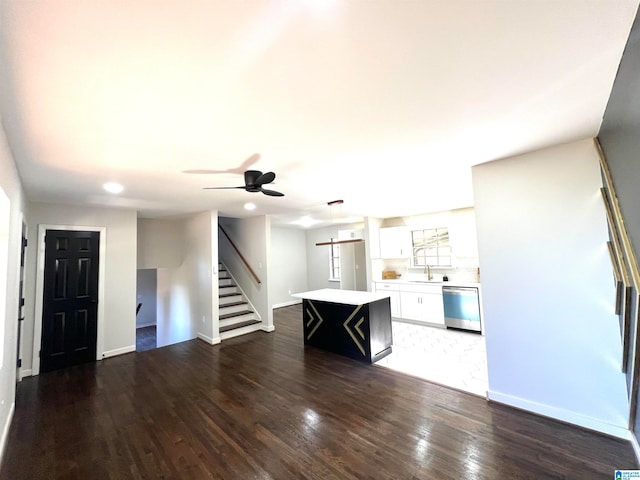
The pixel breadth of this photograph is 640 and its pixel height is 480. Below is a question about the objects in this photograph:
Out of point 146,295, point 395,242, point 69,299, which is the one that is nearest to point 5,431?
point 69,299

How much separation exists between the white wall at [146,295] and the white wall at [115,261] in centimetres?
489

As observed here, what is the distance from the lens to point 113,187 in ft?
11.0

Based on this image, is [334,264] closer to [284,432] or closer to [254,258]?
[254,258]

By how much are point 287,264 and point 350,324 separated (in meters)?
4.66

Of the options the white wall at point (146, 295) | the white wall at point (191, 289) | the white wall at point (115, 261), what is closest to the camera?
the white wall at point (115, 261)

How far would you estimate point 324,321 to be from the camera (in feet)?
14.6

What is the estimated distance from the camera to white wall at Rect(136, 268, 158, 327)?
8969 millimetres

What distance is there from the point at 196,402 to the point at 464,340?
4.25 m

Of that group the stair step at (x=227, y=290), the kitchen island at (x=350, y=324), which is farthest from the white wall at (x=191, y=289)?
the kitchen island at (x=350, y=324)

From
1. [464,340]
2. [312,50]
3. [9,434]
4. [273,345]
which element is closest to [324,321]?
[273,345]

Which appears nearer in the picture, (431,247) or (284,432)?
(284,432)

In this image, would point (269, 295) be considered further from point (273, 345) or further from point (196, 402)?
point (196, 402)

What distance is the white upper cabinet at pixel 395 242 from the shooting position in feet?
20.8

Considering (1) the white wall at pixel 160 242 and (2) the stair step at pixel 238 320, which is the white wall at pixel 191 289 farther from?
(2) the stair step at pixel 238 320
